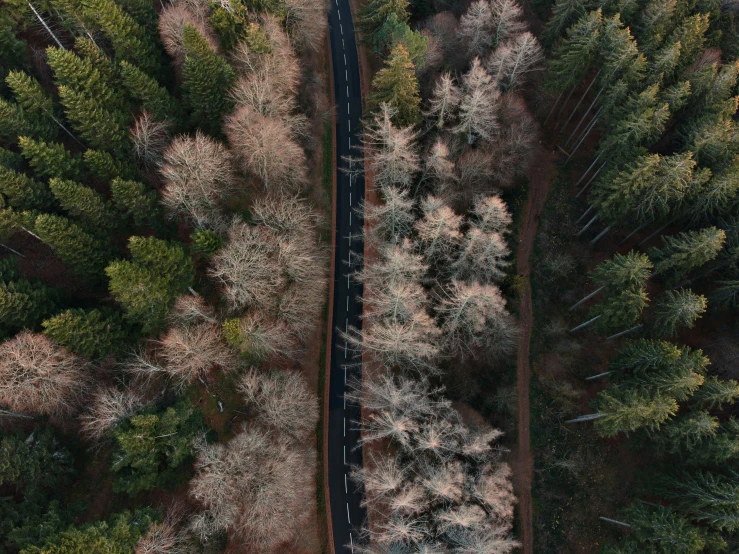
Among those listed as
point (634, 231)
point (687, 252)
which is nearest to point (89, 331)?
point (687, 252)

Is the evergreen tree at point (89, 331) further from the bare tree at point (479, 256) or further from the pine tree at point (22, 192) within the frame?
the bare tree at point (479, 256)

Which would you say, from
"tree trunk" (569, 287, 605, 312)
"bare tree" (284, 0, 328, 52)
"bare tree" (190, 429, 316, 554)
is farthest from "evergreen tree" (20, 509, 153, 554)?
"bare tree" (284, 0, 328, 52)

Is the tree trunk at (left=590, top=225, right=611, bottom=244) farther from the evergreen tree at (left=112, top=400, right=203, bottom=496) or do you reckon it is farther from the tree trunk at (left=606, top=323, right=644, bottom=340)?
the evergreen tree at (left=112, top=400, right=203, bottom=496)

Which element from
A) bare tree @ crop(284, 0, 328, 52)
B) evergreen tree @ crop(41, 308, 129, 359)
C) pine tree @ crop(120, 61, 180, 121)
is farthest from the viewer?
bare tree @ crop(284, 0, 328, 52)

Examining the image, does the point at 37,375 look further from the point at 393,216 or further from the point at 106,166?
the point at 393,216

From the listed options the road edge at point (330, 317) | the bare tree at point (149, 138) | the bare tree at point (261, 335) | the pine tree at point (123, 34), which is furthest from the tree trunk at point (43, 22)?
the bare tree at point (261, 335)

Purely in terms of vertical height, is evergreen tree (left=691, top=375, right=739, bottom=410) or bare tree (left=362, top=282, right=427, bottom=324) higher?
bare tree (left=362, top=282, right=427, bottom=324)

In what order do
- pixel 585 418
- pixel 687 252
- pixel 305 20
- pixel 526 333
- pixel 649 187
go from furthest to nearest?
pixel 305 20, pixel 526 333, pixel 649 187, pixel 585 418, pixel 687 252
